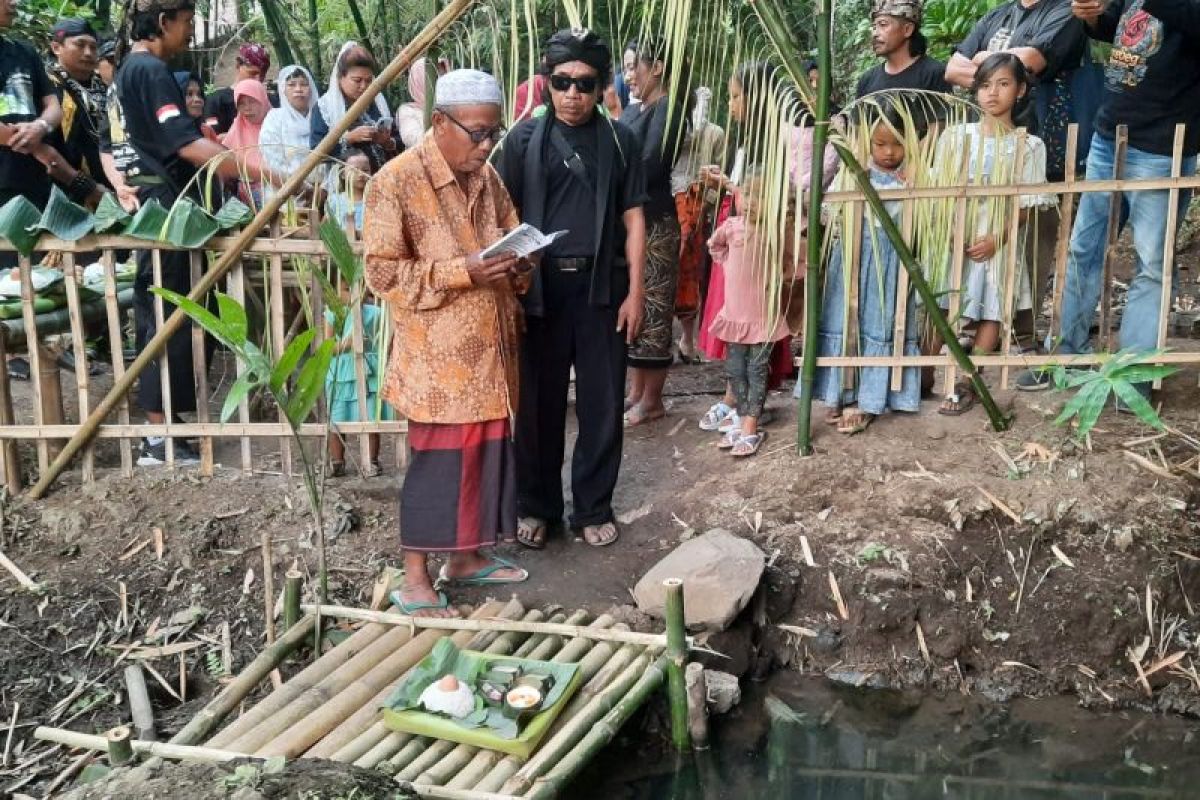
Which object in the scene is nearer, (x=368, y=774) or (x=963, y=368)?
(x=368, y=774)

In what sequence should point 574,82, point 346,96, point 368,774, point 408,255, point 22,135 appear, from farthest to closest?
1. point 346,96
2. point 22,135
3. point 574,82
4. point 408,255
5. point 368,774

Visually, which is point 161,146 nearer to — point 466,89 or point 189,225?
point 189,225

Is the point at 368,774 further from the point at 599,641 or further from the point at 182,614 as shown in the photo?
the point at 182,614

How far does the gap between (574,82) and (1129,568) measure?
2.74 metres

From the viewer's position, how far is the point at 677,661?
337 cm

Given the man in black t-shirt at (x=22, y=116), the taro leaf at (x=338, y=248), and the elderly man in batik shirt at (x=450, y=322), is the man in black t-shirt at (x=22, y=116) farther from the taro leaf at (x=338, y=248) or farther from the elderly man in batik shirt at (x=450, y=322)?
the elderly man in batik shirt at (x=450, y=322)

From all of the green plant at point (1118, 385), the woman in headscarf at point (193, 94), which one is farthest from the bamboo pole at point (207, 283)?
the green plant at point (1118, 385)

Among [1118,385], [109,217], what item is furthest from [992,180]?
[109,217]

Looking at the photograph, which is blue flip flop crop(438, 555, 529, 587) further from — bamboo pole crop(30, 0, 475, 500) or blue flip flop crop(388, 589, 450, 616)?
bamboo pole crop(30, 0, 475, 500)

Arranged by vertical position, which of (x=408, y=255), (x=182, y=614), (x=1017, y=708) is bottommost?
(x=1017, y=708)


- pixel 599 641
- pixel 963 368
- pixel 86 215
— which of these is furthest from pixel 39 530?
pixel 963 368

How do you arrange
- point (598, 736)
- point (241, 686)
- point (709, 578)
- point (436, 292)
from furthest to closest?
1. point (709, 578)
2. point (436, 292)
3. point (241, 686)
4. point (598, 736)

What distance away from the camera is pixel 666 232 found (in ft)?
17.0

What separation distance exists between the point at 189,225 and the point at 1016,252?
3.41 meters
